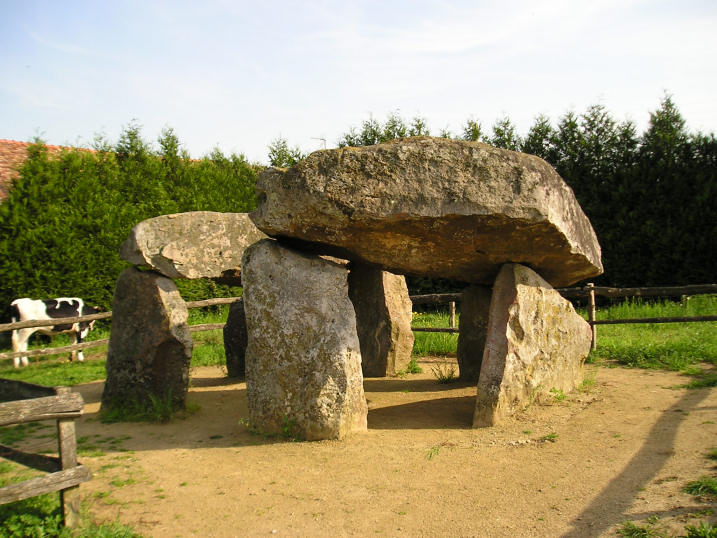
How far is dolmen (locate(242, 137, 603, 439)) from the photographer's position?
509cm

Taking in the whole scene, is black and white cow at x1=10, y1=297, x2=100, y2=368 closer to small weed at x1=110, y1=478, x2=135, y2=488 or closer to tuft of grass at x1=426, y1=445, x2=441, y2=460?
small weed at x1=110, y1=478, x2=135, y2=488

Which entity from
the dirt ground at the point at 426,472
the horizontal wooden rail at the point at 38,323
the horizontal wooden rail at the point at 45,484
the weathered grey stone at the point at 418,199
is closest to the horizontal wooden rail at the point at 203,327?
the horizontal wooden rail at the point at 38,323

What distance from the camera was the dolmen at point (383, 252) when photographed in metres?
5.09

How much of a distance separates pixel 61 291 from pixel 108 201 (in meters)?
1.89

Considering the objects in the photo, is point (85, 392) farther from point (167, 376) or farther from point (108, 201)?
point (108, 201)

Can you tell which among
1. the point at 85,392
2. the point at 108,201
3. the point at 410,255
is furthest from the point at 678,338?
the point at 108,201

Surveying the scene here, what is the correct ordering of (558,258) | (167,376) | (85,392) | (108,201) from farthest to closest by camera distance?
(108,201) → (85,392) → (167,376) → (558,258)

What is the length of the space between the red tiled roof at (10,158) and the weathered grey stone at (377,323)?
6.52 metres

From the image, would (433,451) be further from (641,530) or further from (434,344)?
(434,344)

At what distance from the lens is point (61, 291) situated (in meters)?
10.3

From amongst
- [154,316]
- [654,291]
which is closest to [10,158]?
[154,316]

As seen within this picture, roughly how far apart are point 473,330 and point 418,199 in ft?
9.66

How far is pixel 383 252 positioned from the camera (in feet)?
18.8

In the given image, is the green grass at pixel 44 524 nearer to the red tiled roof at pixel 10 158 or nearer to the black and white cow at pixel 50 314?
the black and white cow at pixel 50 314
